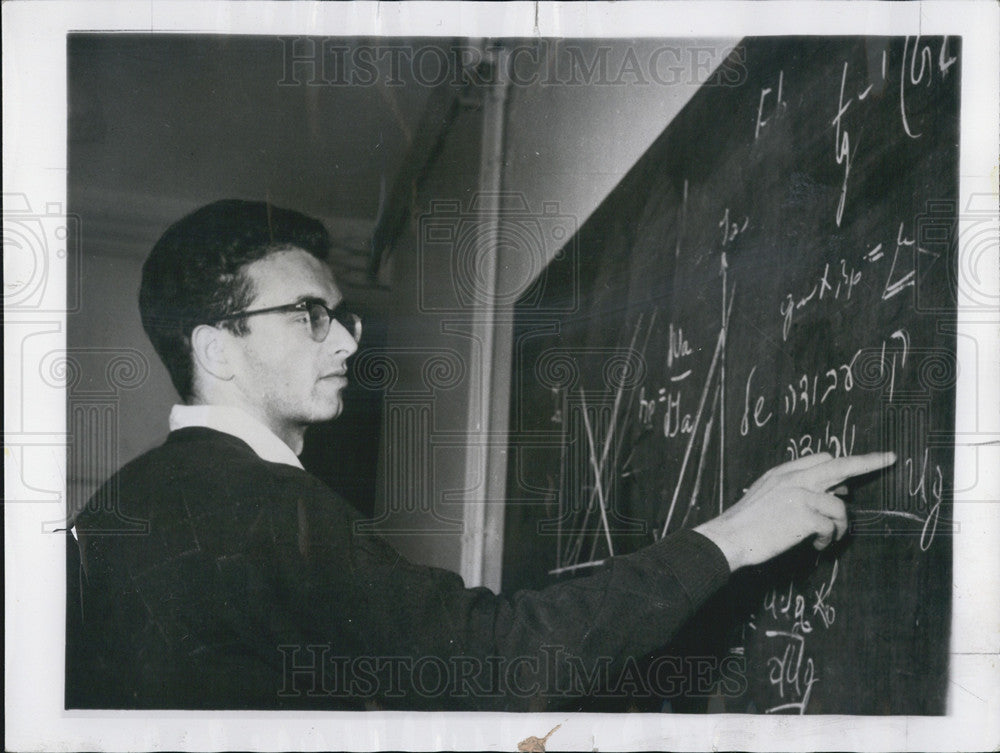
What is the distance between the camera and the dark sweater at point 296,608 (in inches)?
53.1

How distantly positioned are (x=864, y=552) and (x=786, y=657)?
171 mm

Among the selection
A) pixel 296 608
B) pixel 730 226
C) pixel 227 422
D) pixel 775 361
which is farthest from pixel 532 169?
pixel 296 608

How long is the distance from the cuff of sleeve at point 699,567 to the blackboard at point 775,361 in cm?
2

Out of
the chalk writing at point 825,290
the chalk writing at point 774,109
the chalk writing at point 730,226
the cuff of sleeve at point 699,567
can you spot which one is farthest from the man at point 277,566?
the chalk writing at point 774,109

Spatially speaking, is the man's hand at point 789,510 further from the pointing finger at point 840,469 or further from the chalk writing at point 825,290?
the chalk writing at point 825,290

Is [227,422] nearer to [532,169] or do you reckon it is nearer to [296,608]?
[296,608]

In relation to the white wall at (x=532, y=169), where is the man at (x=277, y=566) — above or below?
below

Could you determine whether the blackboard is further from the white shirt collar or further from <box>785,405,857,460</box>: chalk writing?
the white shirt collar

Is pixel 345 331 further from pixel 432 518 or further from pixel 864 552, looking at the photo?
pixel 864 552

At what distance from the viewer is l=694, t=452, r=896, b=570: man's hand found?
132cm

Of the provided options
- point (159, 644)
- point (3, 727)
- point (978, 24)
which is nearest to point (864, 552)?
point (978, 24)

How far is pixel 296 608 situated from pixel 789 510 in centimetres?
65

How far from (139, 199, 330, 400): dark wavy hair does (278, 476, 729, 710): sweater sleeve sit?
0.95ft

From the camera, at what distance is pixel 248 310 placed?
54.3 inches
